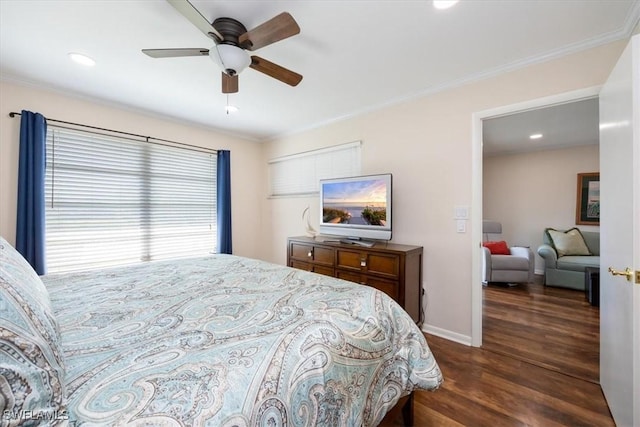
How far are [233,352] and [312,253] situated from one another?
2.25 meters

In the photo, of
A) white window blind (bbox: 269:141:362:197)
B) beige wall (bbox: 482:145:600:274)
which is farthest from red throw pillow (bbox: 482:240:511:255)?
white window blind (bbox: 269:141:362:197)

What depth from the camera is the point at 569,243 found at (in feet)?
14.3

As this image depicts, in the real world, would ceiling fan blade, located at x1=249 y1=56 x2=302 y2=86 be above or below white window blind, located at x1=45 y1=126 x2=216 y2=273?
above

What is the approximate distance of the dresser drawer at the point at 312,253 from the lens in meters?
2.91

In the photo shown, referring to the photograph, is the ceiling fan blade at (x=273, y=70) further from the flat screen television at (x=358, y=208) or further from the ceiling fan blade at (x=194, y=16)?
the flat screen television at (x=358, y=208)

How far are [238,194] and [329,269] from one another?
2108 mm

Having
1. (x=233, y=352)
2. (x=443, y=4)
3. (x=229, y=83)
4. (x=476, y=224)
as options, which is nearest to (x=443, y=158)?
(x=476, y=224)

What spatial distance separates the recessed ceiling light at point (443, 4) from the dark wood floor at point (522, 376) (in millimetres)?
2441

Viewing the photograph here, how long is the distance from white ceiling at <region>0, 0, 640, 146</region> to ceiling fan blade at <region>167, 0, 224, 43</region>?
0.58 ft

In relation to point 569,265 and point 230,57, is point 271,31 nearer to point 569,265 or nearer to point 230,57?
point 230,57

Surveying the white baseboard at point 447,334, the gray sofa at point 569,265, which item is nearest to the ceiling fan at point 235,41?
the white baseboard at point 447,334

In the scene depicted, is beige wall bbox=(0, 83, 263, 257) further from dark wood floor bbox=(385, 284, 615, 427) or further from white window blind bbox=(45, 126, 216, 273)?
dark wood floor bbox=(385, 284, 615, 427)

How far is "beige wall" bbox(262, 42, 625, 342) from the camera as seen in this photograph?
2.11 meters

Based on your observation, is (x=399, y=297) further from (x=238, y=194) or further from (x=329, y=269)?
(x=238, y=194)
